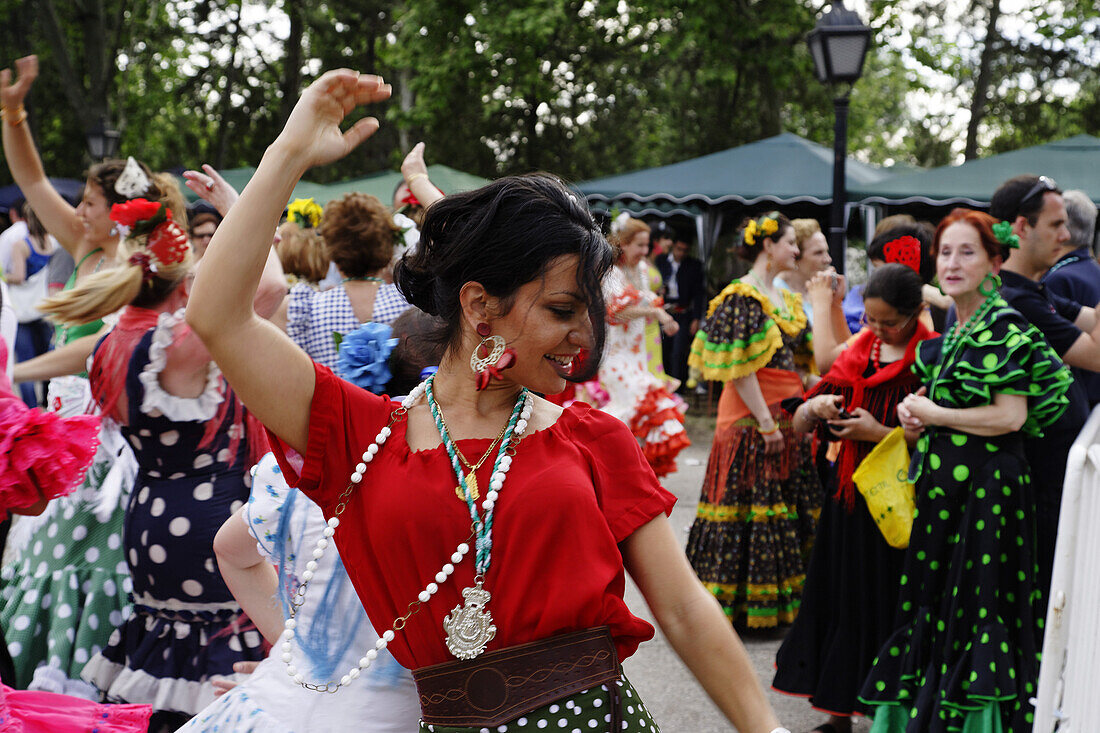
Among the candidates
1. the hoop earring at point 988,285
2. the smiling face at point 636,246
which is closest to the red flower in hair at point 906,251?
the hoop earring at point 988,285

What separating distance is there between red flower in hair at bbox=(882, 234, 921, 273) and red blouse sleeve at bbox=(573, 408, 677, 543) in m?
2.69

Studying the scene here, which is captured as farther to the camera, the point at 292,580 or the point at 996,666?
the point at 996,666

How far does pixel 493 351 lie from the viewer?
1756 mm

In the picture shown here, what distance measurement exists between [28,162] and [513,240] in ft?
12.5

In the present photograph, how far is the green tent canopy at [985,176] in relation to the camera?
Result: 40.5 feet

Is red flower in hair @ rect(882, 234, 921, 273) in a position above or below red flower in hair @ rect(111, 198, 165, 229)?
below

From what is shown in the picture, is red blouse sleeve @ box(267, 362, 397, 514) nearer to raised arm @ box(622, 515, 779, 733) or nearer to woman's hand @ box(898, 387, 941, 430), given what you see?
raised arm @ box(622, 515, 779, 733)

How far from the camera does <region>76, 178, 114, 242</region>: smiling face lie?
14.7 feet

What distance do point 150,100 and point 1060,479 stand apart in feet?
78.2

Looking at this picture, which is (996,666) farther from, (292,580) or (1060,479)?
(292,580)

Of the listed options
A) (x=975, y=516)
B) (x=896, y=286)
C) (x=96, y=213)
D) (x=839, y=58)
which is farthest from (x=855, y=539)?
(x=839, y=58)

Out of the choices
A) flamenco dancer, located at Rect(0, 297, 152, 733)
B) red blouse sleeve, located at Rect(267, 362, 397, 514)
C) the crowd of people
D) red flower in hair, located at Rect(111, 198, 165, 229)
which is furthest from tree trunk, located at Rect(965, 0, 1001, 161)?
red blouse sleeve, located at Rect(267, 362, 397, 514)

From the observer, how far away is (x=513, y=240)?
1710 mm

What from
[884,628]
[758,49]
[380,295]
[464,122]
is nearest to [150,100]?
[464,122]
